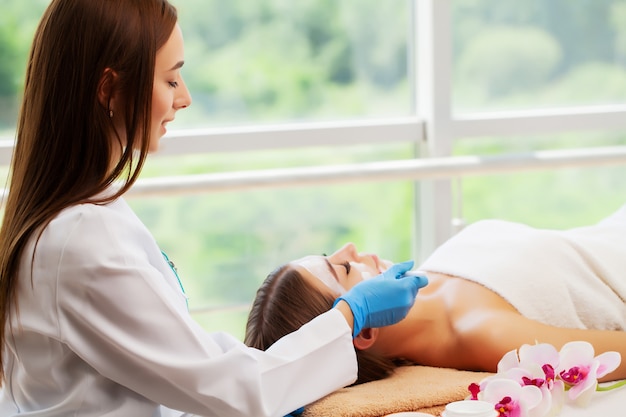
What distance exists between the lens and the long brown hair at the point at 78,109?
3.90 feet

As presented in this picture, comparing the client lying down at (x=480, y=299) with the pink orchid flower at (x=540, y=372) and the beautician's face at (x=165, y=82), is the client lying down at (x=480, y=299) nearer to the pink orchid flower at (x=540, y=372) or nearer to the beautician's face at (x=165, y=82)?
the pink orchid flower at (x=540, y=372)

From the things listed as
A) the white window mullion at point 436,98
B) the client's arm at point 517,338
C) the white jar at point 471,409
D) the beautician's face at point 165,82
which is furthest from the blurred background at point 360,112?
the white jar at point 471,409

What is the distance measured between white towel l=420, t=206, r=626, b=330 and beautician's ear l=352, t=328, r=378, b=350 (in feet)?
0.86

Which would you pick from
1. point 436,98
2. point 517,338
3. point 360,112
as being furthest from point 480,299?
point 360,112

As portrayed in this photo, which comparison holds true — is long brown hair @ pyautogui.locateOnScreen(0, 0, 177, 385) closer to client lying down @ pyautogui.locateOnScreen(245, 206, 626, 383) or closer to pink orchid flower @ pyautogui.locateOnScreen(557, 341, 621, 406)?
client lying down @ pyautogui.locateOnScreen(245, 206, 626, 383)

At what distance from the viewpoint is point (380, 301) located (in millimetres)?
1450

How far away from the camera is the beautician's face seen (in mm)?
1253

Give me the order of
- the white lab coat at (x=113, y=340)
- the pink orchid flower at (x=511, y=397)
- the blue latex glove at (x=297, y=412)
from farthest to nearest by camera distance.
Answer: the blue latex glove at (x=297, y=412) < the pink orchid flower at (x=511, y=397) < the white lab coat at (x=113, y=340)

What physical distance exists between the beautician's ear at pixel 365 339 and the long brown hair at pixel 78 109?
0.60 metres

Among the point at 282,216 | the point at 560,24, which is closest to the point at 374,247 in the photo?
the point at 282,216

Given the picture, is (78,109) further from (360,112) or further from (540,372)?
(360,112)

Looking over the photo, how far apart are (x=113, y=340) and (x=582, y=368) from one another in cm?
77

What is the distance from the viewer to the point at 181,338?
1.19 m

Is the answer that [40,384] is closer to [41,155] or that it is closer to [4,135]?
[41,155]
